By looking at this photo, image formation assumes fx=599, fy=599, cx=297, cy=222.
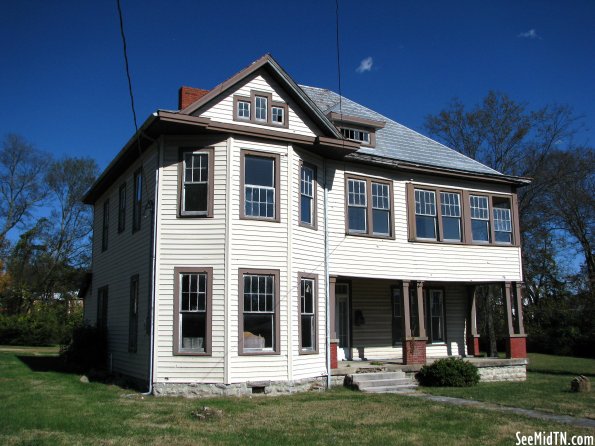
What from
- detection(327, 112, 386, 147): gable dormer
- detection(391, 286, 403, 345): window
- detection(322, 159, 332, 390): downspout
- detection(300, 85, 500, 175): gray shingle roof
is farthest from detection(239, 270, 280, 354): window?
detection(391, 286, 403, 345): window

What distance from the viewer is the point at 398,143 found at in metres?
20.7

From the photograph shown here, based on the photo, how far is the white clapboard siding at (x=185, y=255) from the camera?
14.4 meters

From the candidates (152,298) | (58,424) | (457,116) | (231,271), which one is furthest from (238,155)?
(457,116)

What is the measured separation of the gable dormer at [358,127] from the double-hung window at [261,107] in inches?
135

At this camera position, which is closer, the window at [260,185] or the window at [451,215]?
the window at [260,185]

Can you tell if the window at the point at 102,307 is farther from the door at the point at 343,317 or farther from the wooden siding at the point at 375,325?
the wooden siding at the point at 375,325

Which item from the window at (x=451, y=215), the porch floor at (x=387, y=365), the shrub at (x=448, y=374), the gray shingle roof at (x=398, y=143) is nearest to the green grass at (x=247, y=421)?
the porch floor at (x=387, y=365)

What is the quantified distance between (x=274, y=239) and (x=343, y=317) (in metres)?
5.55

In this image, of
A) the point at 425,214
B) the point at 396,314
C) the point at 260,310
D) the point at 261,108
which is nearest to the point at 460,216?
the point at 425,214

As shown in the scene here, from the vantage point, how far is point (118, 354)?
17922 millimetres

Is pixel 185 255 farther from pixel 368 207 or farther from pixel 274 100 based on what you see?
pixel 368 207

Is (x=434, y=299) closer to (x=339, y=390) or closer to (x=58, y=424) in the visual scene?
(x=339, y=390)

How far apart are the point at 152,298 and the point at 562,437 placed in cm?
946

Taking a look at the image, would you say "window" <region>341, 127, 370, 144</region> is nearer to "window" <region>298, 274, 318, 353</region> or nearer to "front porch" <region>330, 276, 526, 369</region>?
"front porch" <region>330, 276, 526, 369</region>
